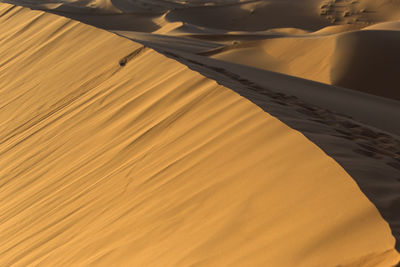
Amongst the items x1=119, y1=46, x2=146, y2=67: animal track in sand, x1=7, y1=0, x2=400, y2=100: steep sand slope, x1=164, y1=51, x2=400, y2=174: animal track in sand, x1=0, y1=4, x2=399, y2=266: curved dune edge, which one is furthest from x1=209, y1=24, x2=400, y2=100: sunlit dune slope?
x1=0, y1=4, x2=399, y2=266: curved dune edge

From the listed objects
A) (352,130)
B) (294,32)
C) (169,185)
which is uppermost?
(169,185)

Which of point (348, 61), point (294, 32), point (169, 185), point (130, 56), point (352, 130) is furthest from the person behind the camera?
point (294, 32)

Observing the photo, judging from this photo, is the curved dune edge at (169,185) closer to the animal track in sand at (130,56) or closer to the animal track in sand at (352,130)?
the animal track in sand at (130,56)

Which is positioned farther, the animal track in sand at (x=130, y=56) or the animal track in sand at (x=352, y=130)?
the animal track in sand at (x=130, y=56)

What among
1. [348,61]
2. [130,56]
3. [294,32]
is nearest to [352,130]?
[130,56]

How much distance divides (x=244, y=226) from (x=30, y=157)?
8.75 feet

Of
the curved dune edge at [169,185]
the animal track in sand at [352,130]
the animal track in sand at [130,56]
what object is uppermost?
the animal track in sand at [130,56]

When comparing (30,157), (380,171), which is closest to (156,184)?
(380,171)

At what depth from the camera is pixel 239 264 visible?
1.88 metres

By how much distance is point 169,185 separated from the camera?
275cm

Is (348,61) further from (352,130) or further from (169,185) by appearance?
(169,185)

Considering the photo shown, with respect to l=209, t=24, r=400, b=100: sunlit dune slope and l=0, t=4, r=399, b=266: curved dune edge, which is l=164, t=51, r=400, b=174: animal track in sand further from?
l=209, t=24, r=400, b=100: sunlit dune slope

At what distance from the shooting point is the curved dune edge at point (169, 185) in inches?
76.0

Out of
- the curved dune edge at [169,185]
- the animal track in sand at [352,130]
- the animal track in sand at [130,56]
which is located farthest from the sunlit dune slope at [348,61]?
the curved dune edge at [169,185]
